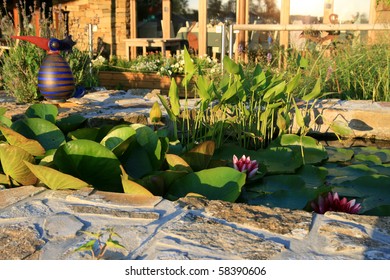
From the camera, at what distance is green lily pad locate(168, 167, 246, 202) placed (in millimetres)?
2236

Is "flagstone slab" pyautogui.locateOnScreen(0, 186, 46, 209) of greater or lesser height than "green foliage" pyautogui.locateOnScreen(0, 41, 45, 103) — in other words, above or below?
below

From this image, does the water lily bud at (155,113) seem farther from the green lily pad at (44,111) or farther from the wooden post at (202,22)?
the wooden post at (202,22)

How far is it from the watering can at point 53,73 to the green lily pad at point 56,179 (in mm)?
1928

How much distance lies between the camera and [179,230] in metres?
1.70

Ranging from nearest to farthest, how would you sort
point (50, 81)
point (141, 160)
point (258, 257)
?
point (258, 257) → point (141, 160) → point (50, 81)

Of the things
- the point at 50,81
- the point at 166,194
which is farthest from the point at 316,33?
the point at 166,194

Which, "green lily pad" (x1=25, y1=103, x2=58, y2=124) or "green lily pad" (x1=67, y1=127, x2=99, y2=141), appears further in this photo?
"green lily pad" (x1=25, y1=103, x2=58, y2=124)

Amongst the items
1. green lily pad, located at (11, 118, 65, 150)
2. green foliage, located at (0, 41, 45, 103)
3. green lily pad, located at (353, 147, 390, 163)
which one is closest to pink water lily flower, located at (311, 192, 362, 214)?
green lily pad, located at (353, 147, 390, 163)

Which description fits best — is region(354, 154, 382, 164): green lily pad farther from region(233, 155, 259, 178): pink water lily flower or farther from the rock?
the rock

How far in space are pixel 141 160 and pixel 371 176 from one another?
128 centimetres

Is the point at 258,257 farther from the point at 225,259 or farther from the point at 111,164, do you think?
the point at 111,164

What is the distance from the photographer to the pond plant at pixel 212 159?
2277 mm

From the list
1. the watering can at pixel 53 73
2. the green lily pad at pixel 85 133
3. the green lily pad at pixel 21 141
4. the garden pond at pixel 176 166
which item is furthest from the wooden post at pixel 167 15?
the green lily pad at pixel 21 141
